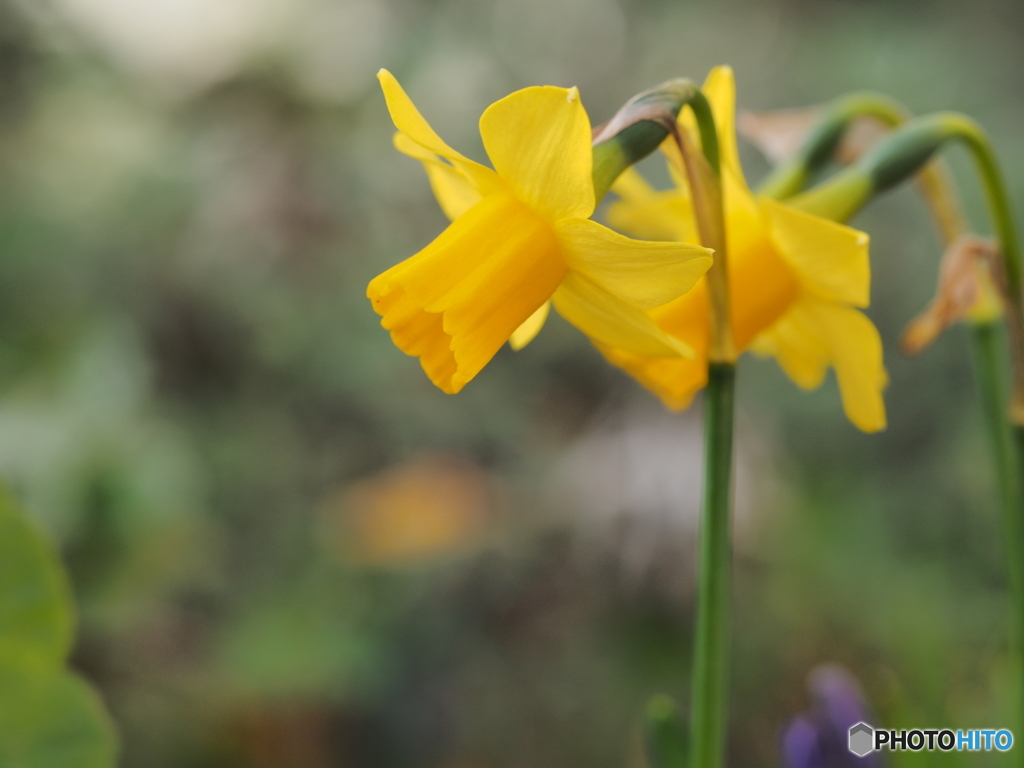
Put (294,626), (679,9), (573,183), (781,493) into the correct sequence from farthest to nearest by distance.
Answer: (679,9) → (781,493) → (294,626) → (573,183)

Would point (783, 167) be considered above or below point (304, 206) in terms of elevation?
below

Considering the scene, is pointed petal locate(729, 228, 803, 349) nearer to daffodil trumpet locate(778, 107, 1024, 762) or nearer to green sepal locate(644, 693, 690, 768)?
daffodil trumpet locate(778, 107, 1024, 762)

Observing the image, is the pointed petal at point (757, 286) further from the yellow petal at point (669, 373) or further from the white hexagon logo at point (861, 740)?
the white hexagon logo at point (861, 740)

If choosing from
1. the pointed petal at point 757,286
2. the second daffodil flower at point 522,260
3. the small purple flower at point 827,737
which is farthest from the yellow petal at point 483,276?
the small purple flower at point 827,737

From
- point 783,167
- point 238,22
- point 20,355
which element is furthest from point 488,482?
point 238,22

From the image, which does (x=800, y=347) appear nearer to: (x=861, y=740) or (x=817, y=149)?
(x=817, y=149)

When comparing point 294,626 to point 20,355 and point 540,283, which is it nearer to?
point 20,355
